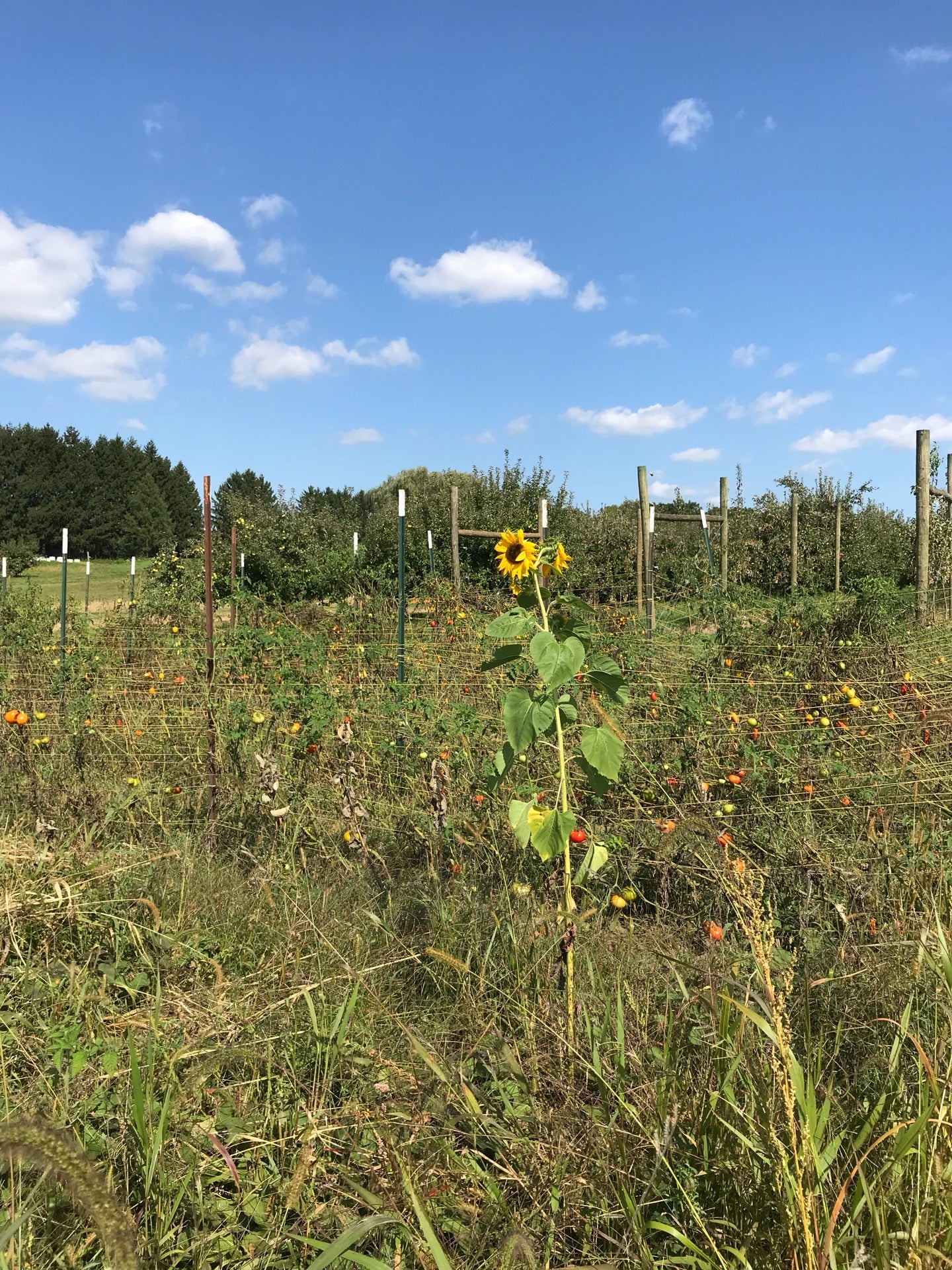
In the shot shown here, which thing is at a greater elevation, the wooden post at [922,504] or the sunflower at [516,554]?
the wooden post at [922,504]

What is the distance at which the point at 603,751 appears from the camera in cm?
196

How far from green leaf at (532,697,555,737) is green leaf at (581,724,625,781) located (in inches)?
3.7

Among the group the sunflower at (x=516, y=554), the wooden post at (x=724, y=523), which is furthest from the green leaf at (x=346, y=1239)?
the wooden post at (x=724, y=523)

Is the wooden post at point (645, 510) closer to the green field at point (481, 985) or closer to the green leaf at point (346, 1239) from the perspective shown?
the green field at point (481, 985)

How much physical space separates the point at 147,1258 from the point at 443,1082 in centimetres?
61

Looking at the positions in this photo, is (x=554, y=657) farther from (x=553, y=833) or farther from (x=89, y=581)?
(x=89, y=581)

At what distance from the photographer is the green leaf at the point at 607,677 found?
2027mm

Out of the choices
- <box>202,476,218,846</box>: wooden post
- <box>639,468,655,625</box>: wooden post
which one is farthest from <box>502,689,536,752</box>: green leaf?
<box>639,468,655,625</box>: wooden post

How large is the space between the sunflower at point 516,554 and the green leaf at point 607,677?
31 centimetres

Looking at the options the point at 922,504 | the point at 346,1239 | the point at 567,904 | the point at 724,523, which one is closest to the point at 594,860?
the point at 567,904

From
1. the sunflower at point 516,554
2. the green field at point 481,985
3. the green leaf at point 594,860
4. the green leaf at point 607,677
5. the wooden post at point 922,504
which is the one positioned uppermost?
the wooden post at point 922,504

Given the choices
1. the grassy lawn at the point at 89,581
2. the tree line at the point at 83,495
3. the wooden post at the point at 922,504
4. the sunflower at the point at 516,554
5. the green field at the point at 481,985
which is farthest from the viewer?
the tree line at the point at 83,495

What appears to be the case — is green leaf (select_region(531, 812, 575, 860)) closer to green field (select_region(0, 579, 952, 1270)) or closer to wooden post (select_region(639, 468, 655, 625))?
green field (select_region(0, 579, 952, 1270))

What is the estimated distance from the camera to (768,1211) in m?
1.30
